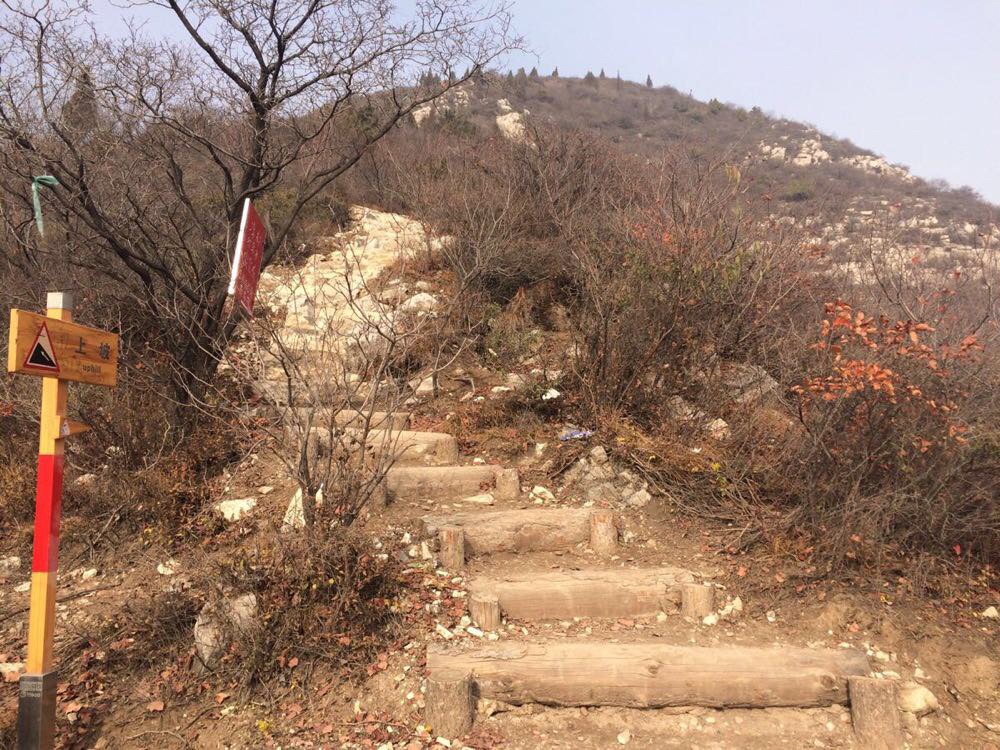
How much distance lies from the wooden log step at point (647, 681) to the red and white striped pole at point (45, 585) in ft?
5.80

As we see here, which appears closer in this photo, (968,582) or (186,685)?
(186,685)

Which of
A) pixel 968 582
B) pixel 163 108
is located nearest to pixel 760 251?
pixel 968 582

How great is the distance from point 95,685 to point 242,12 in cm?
534

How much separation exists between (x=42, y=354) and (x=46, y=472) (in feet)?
1.86

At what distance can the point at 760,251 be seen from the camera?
6383 millimetres

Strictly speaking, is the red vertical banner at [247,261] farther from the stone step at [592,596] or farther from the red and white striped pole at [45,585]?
the stone step at [592,596]

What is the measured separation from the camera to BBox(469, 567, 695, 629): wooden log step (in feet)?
13.5

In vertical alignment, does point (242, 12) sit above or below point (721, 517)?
above

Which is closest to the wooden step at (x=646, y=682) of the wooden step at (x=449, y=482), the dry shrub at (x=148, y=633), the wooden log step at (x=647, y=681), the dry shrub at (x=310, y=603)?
the wooden log step at (x=647, y=681)

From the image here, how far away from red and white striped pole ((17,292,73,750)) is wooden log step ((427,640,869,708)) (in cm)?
177

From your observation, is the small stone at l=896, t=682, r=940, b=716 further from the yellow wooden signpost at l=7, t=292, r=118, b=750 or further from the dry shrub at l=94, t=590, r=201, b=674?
the yellow wooden signpost at l=7, t=292, r=118, b=750

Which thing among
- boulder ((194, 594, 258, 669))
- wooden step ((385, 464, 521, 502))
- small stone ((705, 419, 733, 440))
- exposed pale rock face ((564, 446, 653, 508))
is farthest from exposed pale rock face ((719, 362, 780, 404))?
boulder ((194, 594, 258, 669))

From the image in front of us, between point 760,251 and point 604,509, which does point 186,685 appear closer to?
point 604,509

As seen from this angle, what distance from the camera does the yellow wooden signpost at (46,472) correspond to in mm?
2961
